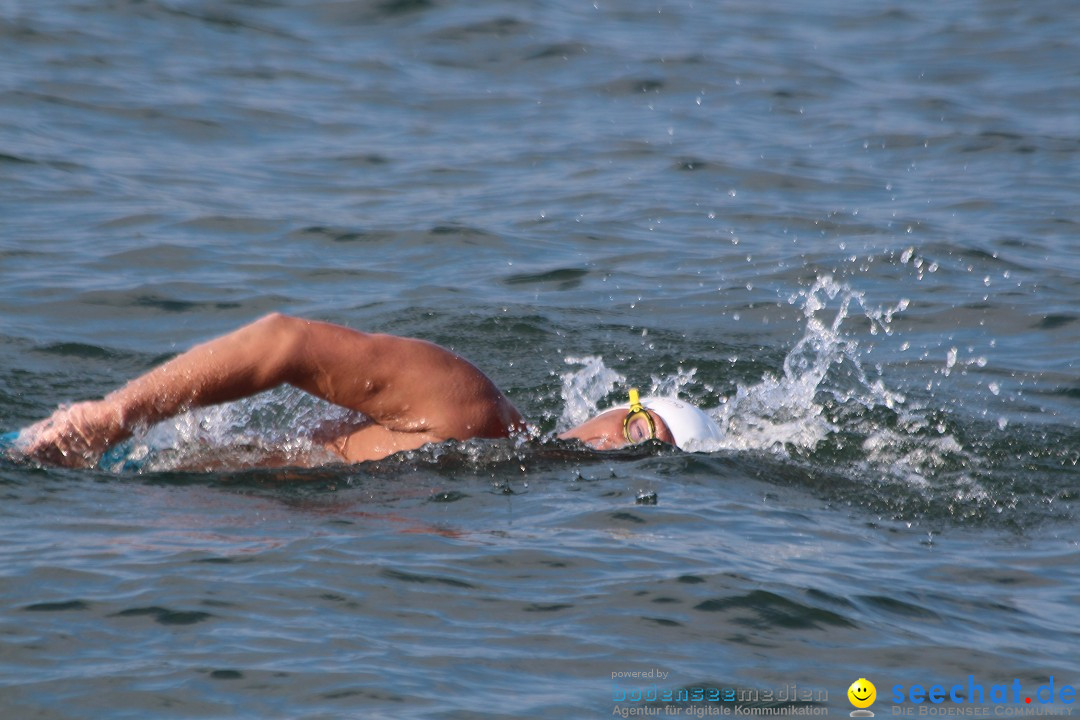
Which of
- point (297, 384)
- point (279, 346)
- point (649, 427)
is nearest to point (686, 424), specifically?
point (649, 427)

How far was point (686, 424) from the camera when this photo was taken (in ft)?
22.5

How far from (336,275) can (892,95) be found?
7.46 m

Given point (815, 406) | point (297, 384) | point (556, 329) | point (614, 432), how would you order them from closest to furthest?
point (297, 384), point (614, 432), point (815, 406), point (556, 329)

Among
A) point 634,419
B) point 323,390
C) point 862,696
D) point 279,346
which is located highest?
point 279,346

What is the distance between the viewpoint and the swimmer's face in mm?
6660

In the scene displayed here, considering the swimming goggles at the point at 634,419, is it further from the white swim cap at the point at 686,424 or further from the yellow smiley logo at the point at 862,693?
the yellow smiley logo at the point at 862,693

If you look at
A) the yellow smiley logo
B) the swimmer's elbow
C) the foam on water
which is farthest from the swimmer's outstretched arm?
the yellow smiley logo

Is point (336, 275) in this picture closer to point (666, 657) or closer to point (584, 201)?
point (584, 201)

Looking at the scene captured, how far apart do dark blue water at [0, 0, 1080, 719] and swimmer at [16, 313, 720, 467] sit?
5.3 inches

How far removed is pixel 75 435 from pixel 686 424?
2.67 m

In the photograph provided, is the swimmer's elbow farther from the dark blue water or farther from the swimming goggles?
the swimming goggles

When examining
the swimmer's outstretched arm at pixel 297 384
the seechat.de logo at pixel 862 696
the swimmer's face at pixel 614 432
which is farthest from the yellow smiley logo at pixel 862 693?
the swimmer's face at pixel 614 432

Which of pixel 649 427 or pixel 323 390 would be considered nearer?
pixel 323 390

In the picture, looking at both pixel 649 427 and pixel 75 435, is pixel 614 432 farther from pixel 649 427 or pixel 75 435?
pixel 75 435
